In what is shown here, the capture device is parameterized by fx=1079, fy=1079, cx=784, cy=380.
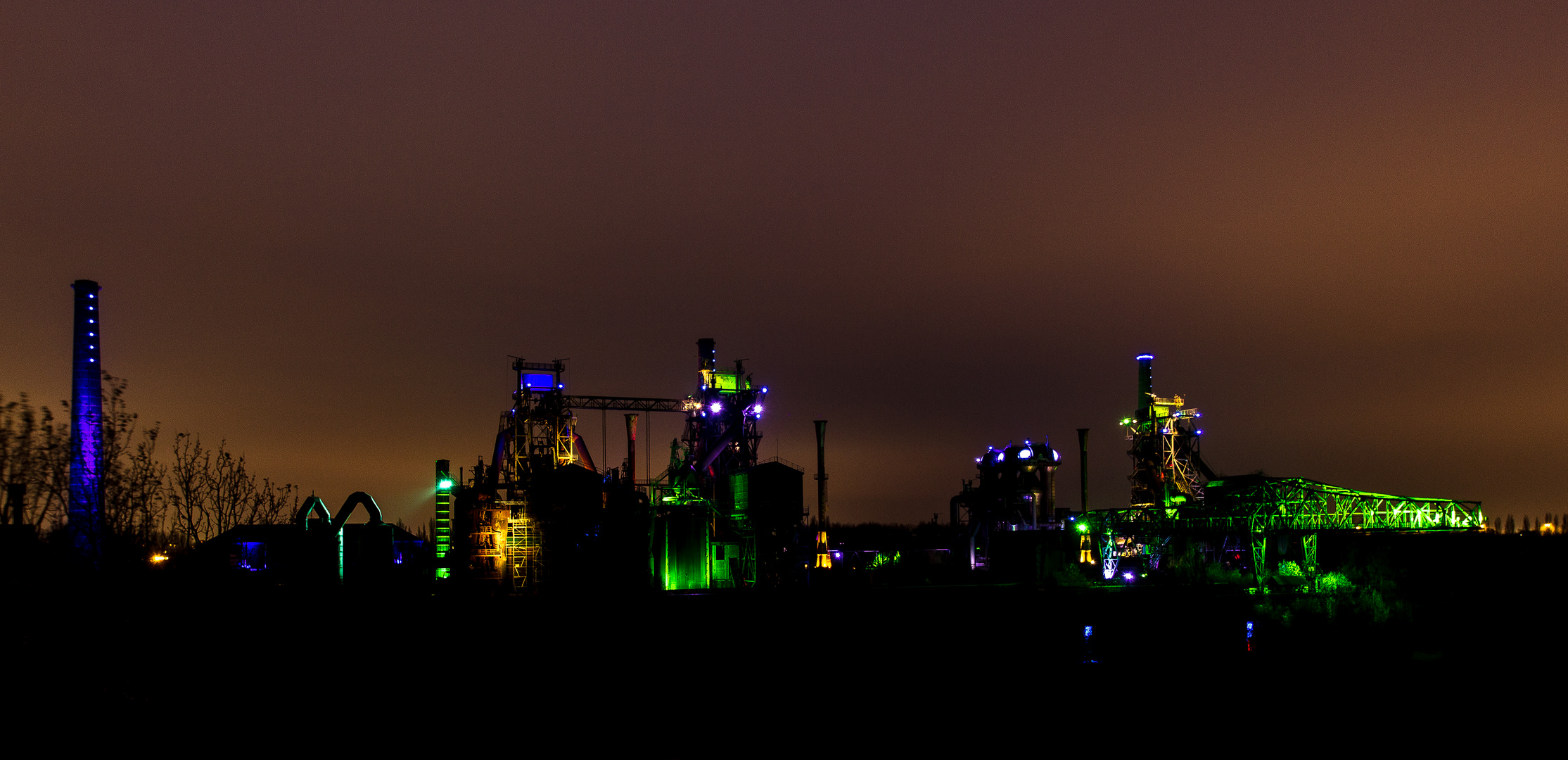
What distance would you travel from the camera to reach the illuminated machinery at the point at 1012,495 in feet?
242

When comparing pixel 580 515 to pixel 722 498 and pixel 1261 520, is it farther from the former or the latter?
pixel 1261 520

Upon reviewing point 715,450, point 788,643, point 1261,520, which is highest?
point 715,450

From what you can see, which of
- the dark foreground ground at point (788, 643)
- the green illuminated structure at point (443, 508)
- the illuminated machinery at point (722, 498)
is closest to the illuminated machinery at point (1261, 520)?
the dark foreground ground at point (788, 643)

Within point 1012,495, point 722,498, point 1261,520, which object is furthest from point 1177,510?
point 722,498

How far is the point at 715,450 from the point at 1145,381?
1350 inches

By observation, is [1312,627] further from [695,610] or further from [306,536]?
[306,536]

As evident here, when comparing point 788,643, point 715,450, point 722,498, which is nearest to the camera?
point 788,643

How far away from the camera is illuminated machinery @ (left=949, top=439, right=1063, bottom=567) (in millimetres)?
73875

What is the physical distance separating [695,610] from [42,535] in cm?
2610

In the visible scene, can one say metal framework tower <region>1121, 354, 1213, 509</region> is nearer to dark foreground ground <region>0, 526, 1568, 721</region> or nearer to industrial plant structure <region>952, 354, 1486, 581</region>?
industrial plant structure <region>952, 354, 1486, 581</region>

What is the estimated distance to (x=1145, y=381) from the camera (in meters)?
82.6

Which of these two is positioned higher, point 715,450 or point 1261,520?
point 715,450

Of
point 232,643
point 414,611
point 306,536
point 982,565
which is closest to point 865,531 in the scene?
point 982,565

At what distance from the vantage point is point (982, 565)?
7519cm
